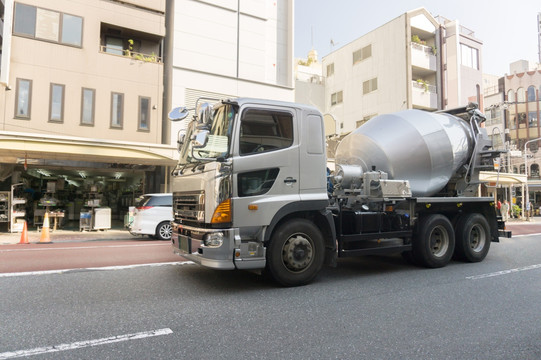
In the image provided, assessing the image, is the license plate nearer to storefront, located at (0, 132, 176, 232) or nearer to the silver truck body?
the silver truck body

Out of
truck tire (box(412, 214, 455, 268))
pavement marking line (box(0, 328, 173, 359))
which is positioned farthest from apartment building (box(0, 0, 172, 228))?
pavement marking line (box(0, 328, 173, 359))

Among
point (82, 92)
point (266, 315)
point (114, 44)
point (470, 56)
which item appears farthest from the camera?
point (470, 56)

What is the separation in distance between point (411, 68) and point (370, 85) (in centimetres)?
361

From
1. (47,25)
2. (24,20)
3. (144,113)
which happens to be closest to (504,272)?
(144,113)

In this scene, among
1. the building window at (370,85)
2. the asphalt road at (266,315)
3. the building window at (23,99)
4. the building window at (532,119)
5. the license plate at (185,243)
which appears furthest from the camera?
the building window at (532,119)

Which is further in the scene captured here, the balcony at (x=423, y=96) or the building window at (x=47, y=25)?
the balcony at (x=423, y=96)

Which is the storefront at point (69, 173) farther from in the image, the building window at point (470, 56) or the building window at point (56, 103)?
the building window at point (470, 56)

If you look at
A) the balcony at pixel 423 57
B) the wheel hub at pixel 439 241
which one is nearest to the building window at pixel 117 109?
the wheel hub at pixel 439 241

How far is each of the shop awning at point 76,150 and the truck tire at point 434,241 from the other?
35.9 feet

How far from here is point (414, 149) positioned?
7699 millimetres

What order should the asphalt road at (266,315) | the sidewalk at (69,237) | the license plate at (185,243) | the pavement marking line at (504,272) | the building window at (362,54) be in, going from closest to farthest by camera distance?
the asphalt road at (266,315) < the license plate at (185,243) < the pavement marking line at (504,272) < the sidewalk at (69,237) < the building window at (362,54)

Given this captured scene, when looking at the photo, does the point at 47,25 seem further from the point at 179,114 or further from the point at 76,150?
the point at 179,114

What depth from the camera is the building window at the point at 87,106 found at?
16.9 meters

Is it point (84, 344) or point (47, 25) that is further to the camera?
point (47, 25)
